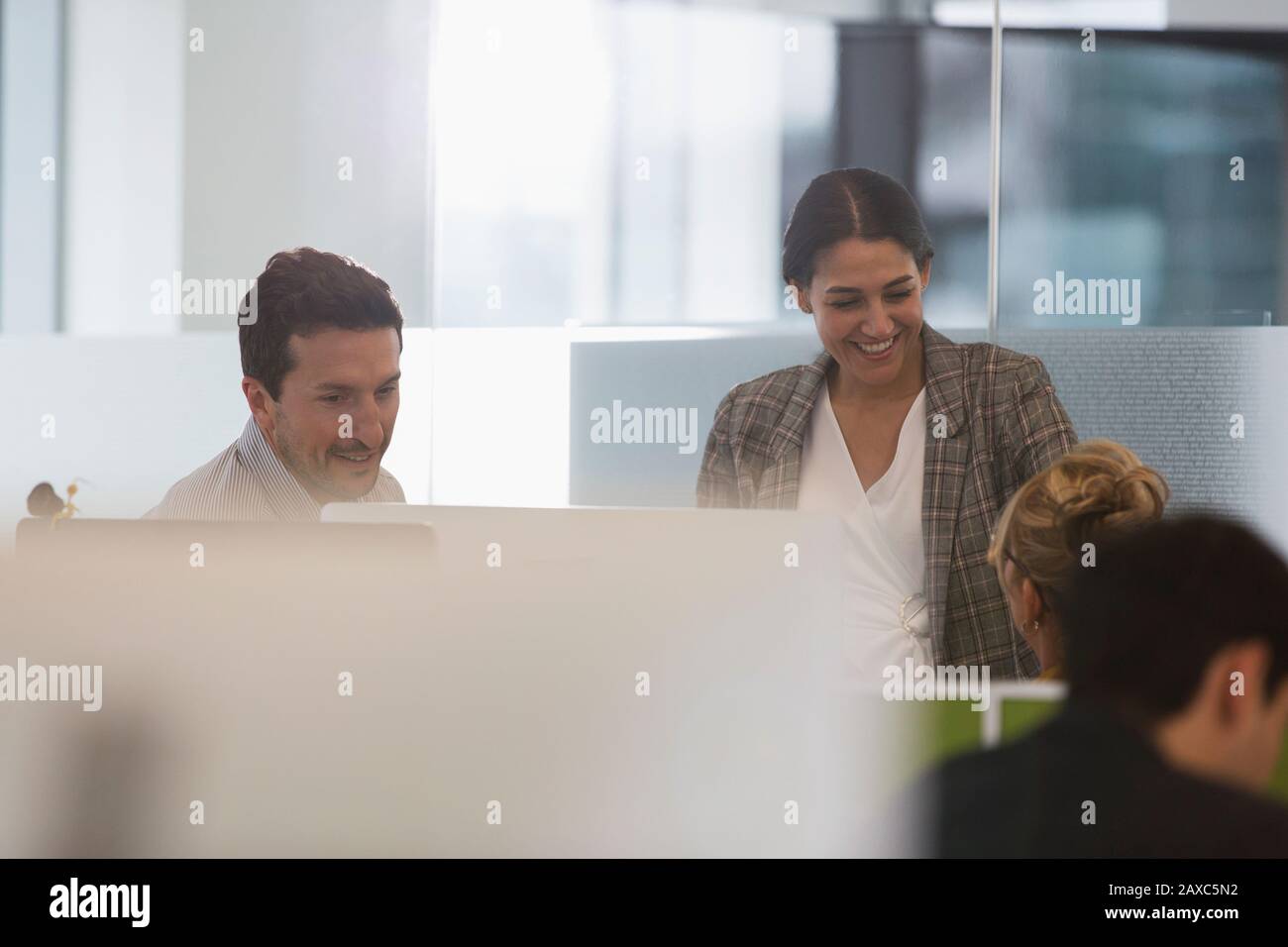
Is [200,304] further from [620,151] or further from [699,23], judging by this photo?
[699,23]

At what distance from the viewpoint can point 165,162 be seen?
242 cm

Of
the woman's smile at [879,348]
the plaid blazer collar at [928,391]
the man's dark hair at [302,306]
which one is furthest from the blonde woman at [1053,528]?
the man's dark hair at [302,306]

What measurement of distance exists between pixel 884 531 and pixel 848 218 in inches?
24.5

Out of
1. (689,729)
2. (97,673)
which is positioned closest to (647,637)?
(689,729)

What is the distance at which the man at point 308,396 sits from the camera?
84.9 inches

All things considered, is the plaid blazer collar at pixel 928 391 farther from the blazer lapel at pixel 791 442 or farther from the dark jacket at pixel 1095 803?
the dark jacket at pixel 1095 803

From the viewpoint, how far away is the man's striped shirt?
2.08 metres

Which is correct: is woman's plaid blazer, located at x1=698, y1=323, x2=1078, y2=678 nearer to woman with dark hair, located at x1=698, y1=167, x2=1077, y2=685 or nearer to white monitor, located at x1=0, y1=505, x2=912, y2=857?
woman with dark hair, located at x1=698, y1=167, x2=1077, y2=685

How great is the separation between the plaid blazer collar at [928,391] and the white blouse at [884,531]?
0.03 meters

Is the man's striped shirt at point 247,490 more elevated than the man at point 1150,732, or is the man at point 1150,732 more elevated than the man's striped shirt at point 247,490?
the man's striped shirt at point 247,490

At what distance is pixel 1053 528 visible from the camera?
168 cm

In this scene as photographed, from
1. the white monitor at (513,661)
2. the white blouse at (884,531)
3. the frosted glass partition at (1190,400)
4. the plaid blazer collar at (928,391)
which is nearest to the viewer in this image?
the white monitor at (513,661)

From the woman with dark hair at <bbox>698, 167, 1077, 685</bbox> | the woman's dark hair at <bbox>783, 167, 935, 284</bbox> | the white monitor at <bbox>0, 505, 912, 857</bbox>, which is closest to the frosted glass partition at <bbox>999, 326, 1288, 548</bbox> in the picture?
the woman with dark hair at <bbox>698, 167, 1077, 685</bbox>

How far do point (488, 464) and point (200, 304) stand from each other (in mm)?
652
